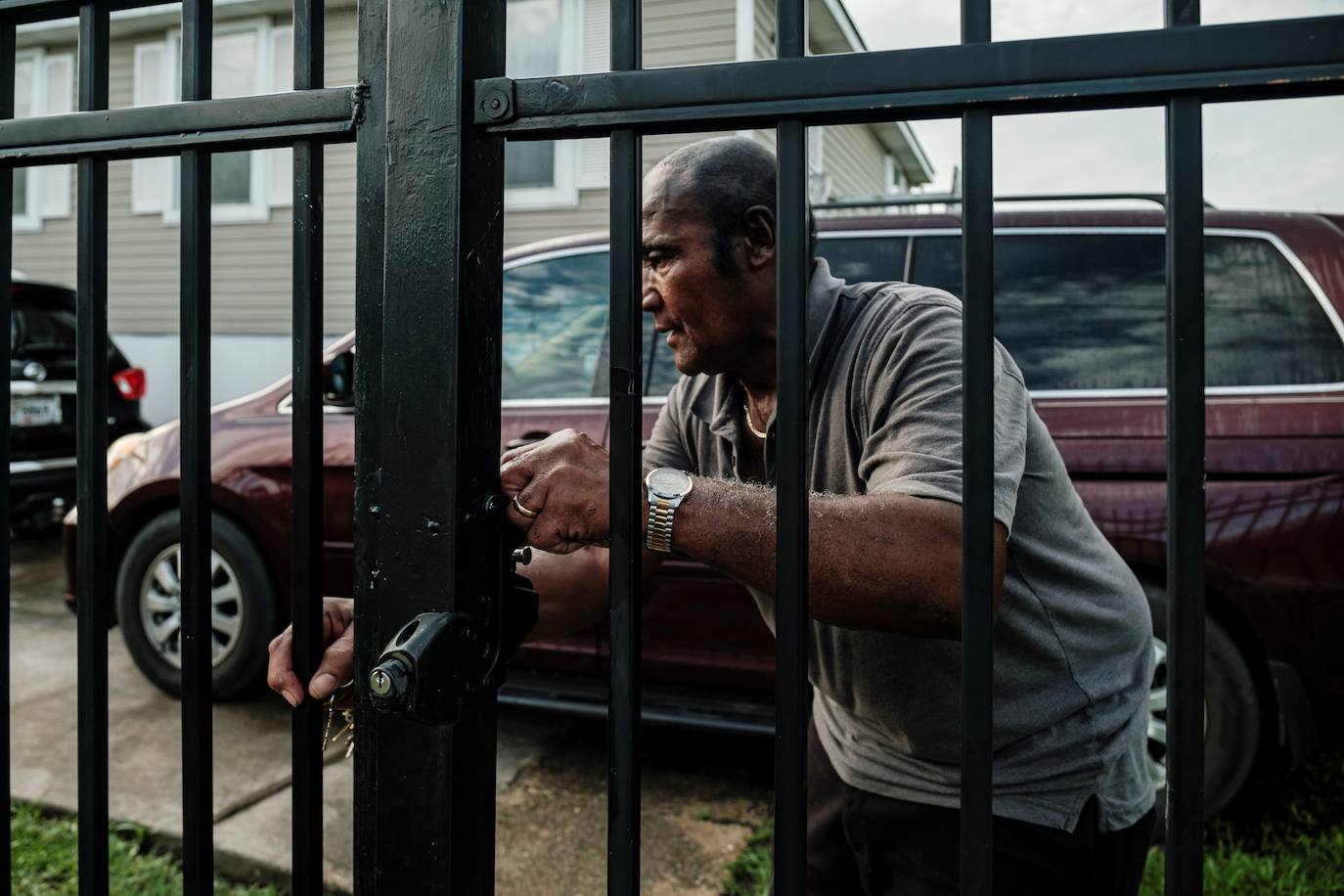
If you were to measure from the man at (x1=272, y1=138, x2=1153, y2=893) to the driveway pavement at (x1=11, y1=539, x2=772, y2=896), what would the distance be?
1298 mm

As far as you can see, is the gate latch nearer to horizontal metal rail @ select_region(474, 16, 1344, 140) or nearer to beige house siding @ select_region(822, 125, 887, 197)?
horizontal metal rail @ select_region(474, 16, 1344, 140)

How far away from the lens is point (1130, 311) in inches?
135

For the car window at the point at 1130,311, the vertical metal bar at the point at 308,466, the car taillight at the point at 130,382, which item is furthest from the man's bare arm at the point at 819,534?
the car taillight at the point at 130,382

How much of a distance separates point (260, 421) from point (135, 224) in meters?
8.85

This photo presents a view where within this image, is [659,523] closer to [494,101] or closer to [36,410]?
[494,101]

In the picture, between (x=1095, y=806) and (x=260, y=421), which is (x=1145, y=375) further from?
(x=260, y=421)

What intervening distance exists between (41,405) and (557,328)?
4.80 m

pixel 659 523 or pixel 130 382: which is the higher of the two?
pixel 130 382

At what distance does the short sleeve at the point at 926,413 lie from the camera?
1299 mm

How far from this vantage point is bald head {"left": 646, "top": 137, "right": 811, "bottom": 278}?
71.6 inches

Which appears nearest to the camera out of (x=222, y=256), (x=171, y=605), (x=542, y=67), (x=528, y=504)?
(x=528, y=504)

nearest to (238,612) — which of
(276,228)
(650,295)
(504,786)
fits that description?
(504,786)

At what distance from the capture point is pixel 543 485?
1.10m

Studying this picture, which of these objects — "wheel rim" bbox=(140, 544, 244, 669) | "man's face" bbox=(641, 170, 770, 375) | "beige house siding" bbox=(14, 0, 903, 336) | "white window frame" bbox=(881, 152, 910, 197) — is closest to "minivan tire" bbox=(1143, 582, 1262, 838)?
"man's face" bbox=(641, 170, 770, 375)
